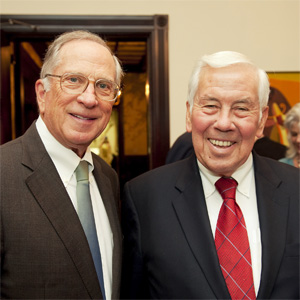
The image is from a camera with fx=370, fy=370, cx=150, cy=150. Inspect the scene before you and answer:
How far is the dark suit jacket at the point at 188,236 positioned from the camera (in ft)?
4.29

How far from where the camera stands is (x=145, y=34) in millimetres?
3154

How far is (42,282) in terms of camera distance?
1188 mm

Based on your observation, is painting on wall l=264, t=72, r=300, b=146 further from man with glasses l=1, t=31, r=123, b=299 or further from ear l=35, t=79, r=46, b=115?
ear l=35, t=79, r=46, b=115

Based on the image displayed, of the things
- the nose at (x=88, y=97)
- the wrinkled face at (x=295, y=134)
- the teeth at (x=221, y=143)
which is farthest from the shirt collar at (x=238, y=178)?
the wrinkled face at (x=295, y=134)

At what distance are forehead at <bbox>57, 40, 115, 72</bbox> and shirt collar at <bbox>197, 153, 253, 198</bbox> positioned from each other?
1.91ft

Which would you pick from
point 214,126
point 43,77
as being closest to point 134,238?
point 214,126

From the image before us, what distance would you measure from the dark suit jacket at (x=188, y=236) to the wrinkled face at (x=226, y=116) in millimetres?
132

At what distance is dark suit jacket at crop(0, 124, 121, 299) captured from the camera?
1.17 m

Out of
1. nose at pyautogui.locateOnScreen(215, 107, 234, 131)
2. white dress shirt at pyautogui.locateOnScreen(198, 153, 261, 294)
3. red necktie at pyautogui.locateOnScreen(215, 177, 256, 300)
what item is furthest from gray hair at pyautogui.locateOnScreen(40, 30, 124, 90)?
red necktie at pyautogui.locateOnScreen(215, 177, 256, 300)

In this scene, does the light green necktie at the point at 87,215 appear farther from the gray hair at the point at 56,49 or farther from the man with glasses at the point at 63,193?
the gray hair at the point at 56,49

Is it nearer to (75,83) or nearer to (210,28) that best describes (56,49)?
(75,83)

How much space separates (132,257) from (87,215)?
271 millimetres

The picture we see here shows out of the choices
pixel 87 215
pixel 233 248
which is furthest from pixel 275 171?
pixel 87 215

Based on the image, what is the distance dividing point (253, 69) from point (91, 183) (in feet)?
2.60
